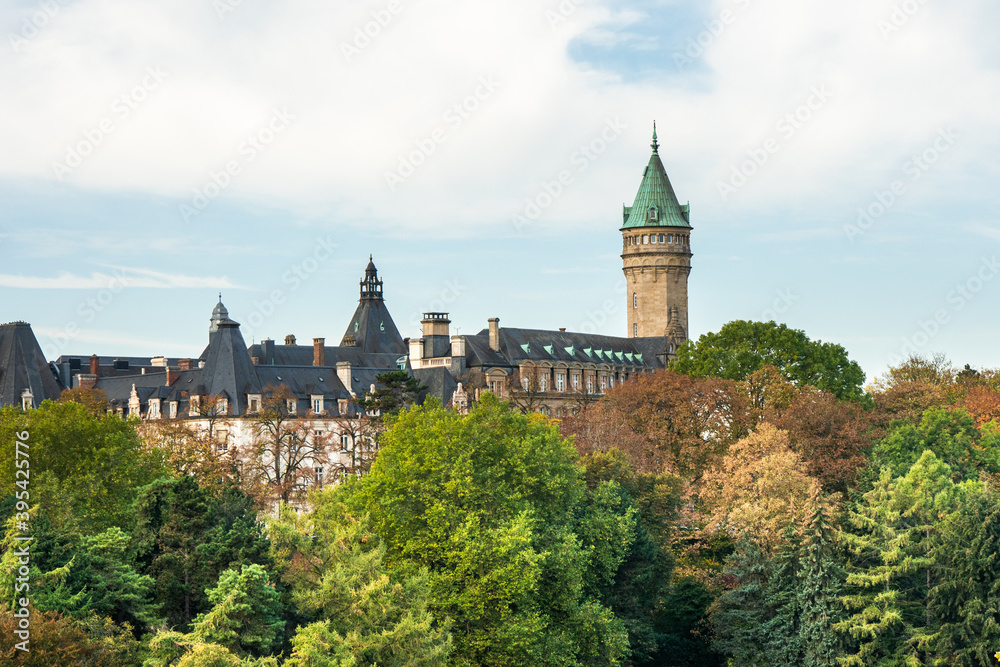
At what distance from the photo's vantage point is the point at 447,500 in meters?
47.1

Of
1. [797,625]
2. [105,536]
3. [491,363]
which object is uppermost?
[491,363]

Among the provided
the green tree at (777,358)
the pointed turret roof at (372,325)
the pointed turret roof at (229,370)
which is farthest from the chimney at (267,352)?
the green tree at (777,358)

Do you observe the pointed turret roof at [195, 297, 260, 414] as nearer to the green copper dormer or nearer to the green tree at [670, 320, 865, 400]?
the green tree at [670, 320, 865, 400]

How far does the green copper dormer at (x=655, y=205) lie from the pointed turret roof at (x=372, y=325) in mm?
27935

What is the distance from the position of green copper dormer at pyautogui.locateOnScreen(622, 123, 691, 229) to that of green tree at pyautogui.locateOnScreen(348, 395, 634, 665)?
332ft

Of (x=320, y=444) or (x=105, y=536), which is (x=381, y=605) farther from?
(x=320, y=444)

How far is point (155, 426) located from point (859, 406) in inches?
1678

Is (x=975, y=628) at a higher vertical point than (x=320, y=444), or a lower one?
lower

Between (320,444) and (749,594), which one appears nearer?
(749,594)

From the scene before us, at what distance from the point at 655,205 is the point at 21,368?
247 ft

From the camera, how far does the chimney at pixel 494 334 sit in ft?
425

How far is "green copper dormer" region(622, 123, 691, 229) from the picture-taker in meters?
151

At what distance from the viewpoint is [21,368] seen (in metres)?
98.6

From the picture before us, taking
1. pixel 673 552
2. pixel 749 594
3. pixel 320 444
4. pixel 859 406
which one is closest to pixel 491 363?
pixel 320 444
